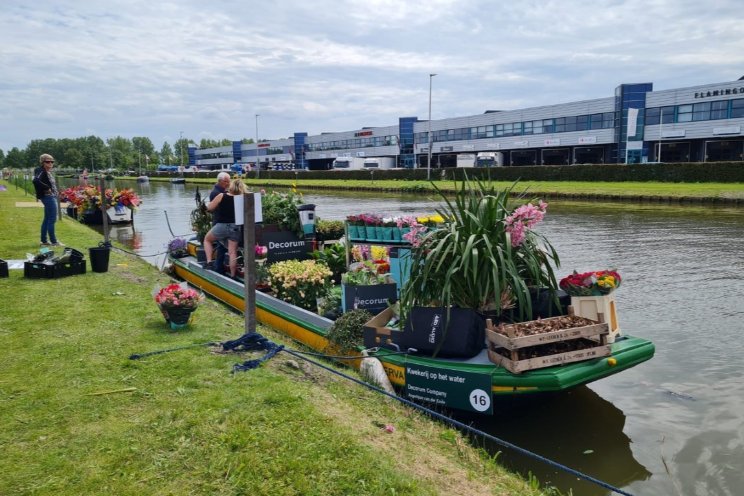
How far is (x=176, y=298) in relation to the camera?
6910 mm

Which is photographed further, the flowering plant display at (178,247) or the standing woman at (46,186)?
the flowering plant display at (178,247)

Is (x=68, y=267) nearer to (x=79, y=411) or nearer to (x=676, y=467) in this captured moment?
(x=79, y=411)

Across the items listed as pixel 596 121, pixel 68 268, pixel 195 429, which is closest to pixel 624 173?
pixel 596 121

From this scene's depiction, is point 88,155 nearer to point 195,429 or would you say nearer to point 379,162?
point 379,162

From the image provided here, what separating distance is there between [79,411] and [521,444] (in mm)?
3922

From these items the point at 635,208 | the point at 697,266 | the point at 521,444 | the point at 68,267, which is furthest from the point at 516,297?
the point at 635,208

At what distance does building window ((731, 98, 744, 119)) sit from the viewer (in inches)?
2099

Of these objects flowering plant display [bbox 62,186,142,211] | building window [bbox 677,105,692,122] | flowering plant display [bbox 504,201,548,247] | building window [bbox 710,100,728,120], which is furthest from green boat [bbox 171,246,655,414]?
building window [bbox 677,105,692,122]

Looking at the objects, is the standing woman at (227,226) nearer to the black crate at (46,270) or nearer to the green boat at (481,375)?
the black crate at (46,270)

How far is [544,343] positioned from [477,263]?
99cm

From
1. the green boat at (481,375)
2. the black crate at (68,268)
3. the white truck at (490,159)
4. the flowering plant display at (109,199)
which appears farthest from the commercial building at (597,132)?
the green boat at (481,375)

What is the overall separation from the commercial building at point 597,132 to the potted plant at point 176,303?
41845 mm

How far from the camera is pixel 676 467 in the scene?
16.9 feet

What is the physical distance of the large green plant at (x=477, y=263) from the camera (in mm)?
5824
